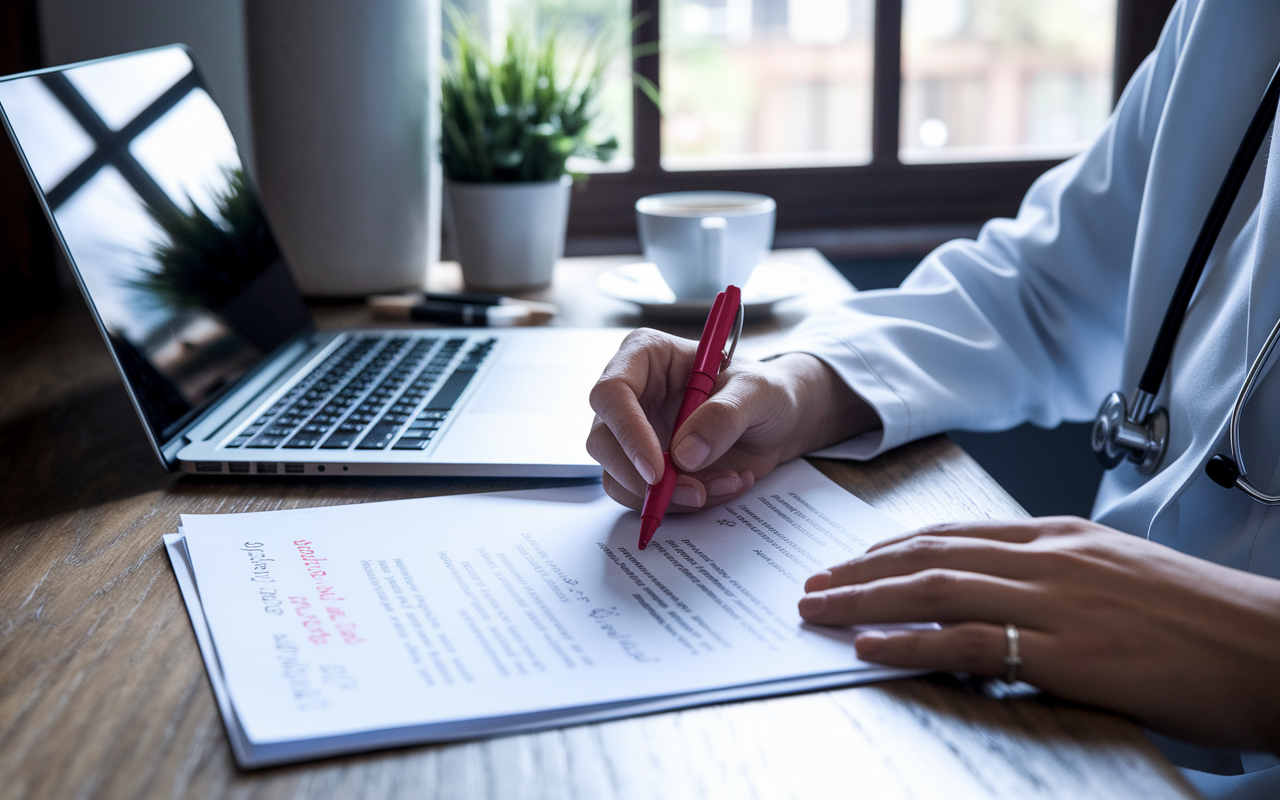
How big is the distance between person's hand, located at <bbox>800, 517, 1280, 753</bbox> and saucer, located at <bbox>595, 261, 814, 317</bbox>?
1.69 ft

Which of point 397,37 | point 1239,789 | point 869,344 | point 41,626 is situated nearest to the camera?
point 41,626

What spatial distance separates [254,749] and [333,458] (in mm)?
285

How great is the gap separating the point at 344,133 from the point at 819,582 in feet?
2.66

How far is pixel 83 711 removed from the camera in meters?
0.39

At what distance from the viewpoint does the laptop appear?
63cm

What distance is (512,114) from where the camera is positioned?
1.09 m

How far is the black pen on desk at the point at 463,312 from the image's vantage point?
3.23ft

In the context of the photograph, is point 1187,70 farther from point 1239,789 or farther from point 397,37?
point 397,37

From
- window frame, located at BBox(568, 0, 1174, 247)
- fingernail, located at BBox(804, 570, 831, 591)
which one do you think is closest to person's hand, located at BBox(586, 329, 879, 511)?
fingernail, located at BBox(804, 570, 831, 591)

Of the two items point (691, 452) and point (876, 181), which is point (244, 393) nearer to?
point (691, 452)

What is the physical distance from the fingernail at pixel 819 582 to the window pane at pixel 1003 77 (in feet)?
4.44

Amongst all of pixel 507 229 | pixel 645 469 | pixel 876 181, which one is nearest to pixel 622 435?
pixel 645 469

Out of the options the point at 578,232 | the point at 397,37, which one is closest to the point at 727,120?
the point at 578,232

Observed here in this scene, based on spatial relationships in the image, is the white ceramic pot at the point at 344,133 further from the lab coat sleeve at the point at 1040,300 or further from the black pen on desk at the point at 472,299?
the lab coat sleeve at the point at 1040,300
